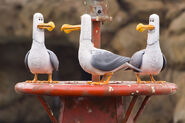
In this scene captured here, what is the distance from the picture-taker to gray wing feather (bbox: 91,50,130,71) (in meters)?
1.69

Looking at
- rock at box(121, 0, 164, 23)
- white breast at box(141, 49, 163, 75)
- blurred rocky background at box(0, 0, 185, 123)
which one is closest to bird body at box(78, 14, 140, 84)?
white breast at box(141, 49, 163, 75)

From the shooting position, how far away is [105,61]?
1.70 meters

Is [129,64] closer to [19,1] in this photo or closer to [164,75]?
[164,75]

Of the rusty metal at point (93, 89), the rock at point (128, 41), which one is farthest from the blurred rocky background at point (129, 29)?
the rusty metal at point (93, 89)

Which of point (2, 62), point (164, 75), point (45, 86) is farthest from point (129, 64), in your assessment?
point (2, 62)

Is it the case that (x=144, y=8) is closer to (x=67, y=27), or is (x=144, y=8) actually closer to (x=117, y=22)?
(x=117, y=22)

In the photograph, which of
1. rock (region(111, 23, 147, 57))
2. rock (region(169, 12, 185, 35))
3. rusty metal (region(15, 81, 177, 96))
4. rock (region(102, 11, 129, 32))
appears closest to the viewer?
rusty metal (region(15, 81, 177, 96))

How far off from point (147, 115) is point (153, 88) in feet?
8.59

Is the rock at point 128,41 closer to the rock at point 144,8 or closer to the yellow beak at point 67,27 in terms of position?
the rock at point 144,8

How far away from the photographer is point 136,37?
4.24 metres

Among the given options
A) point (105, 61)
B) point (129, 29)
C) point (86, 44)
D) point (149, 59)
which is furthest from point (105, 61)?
point (129, 29)

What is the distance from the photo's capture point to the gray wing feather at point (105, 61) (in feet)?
5.55

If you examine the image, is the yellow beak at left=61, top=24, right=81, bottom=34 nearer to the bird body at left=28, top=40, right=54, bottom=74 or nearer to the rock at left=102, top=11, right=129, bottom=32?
the bird body at left=28, top=40, right=54, bottom=74

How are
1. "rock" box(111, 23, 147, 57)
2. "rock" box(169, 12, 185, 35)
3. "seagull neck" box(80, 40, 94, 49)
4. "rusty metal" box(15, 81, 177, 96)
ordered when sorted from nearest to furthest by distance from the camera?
"rusty metal" box(15, 81, 177, 96) < "seagull neck" box(80, 40, 94, 49) < "rock" box(169, 12, 185, 35) < "rock" box(111, 23, 147, 57)
